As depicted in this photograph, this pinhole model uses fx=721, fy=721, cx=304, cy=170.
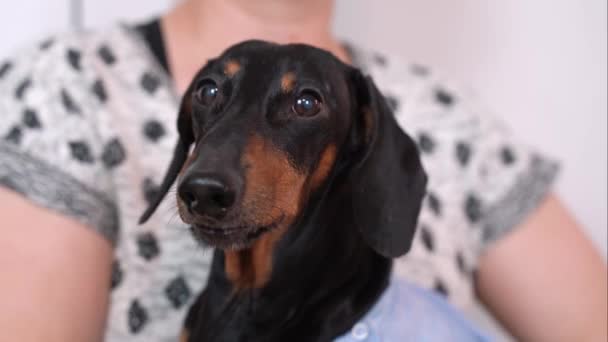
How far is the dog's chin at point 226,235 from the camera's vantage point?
2.47ft

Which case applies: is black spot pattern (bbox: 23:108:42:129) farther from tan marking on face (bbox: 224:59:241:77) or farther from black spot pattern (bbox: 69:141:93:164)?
tan marking on face (bbox: 224:59:241:77)

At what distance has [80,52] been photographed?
1110 millimetres

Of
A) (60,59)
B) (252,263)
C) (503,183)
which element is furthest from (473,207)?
(60,59)

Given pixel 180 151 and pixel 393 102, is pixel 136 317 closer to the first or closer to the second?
pixel 180 151

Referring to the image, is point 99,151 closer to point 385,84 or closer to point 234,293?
point 234,293

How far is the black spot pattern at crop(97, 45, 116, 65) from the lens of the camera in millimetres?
1159

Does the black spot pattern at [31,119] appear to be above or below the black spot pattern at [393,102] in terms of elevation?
above

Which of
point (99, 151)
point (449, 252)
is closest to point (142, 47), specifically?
point (99, 151)

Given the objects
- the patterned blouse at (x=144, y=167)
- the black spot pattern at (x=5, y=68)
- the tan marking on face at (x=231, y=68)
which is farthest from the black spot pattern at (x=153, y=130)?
the tan marking on face at (x=231, y=68)

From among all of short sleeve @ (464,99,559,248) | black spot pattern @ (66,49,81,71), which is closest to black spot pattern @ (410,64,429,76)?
short sleeve @ (464,99,559,248)

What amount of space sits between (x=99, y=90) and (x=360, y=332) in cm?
54

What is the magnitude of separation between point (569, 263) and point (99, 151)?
0.81 metres

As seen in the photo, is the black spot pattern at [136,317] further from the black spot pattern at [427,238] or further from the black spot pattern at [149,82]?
the black spot pattern at [427,238]

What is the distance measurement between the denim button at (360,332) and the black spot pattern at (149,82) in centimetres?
52
